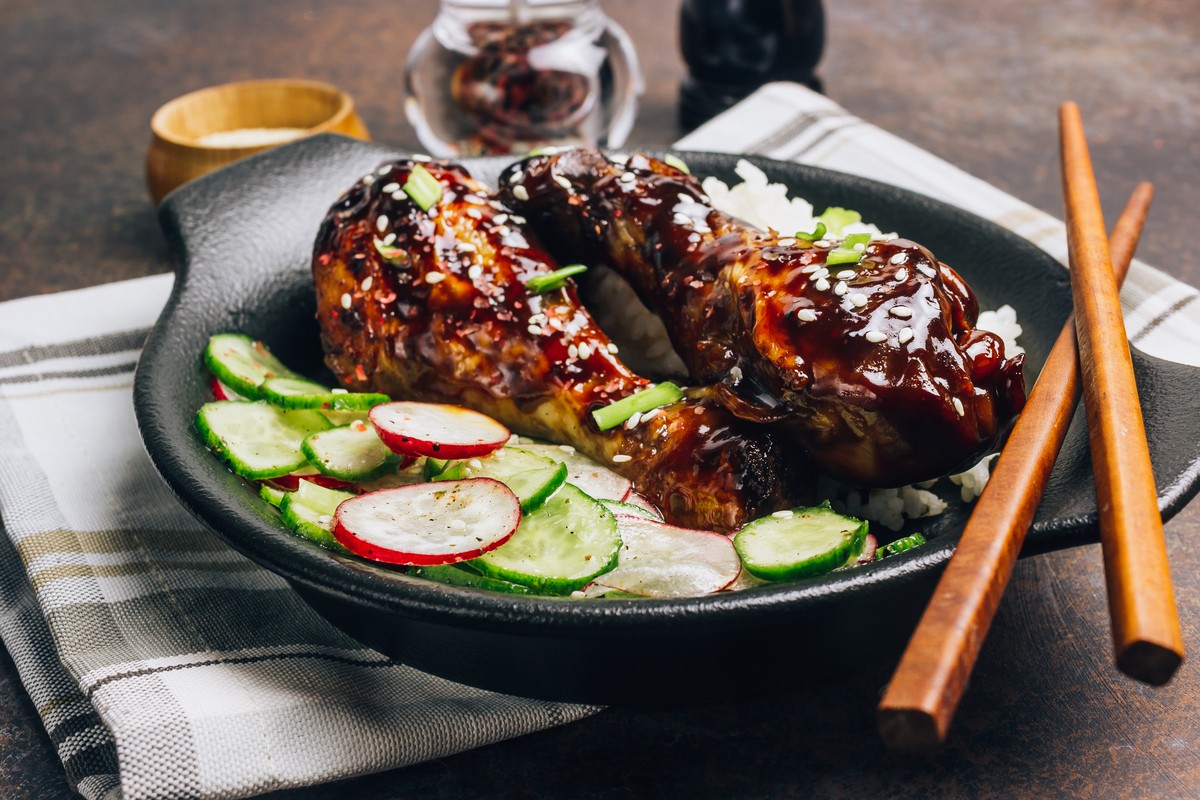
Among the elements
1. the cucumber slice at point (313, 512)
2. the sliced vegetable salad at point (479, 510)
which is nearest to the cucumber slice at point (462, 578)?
the sliced vegetable salad at point (479, 510)

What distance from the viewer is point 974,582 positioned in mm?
1399

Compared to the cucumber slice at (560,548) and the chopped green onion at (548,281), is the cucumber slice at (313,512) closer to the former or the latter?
the cucumber slice at (560,548)

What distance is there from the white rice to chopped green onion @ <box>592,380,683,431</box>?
1.12ft

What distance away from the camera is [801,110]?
4055 millimetres

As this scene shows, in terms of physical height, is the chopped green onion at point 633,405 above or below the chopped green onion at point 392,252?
below

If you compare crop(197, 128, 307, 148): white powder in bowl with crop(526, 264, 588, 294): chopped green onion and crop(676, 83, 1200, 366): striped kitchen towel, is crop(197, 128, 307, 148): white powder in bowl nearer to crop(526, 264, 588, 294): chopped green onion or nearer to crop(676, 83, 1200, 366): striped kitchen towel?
crop(676, 83, 1200, 366): striped kitchen towel

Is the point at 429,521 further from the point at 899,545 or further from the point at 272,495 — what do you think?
the point at 899,545

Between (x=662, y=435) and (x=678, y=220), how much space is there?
18.0 inches

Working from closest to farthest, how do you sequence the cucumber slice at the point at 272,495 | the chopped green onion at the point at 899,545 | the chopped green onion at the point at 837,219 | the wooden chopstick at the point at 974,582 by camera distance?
the wooden chopstick at the point at 974,582 < the chopped green onion at the point at 899,545 < the cucumber slice at the point at 272,495 < the chopped green onion at the point at 837,219

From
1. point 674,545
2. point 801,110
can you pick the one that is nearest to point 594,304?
point 674,545

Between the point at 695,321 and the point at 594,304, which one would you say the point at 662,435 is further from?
the point at 594,304

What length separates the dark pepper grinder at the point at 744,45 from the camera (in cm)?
A: 464

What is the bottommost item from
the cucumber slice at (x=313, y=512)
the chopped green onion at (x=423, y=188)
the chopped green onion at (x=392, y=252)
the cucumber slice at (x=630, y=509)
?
the cucumber slice at (x=630, y=509)

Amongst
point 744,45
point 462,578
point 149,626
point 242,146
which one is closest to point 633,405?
point 462,578
